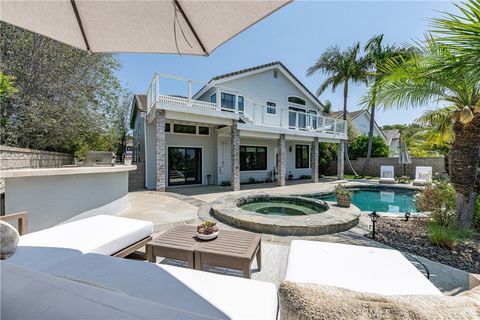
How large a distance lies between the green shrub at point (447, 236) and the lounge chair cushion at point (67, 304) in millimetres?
5295

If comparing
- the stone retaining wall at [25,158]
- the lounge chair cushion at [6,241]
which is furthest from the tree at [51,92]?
the lounge chair cushion at [6,241]

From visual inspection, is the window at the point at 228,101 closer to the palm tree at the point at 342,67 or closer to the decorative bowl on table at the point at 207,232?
the palm tree at the point at 342,67

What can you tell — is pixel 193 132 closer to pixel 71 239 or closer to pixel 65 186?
pixel 65 186

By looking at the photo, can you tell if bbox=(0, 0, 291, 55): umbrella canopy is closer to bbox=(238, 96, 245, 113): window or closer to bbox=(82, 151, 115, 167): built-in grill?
bbox=(82, 151, 115, 167): built-in grill

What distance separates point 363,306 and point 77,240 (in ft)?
11.2

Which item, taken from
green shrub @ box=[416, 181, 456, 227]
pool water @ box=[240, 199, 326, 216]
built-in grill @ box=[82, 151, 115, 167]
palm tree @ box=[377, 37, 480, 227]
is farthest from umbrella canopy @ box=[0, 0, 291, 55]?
pool water @ box=[240, 199, 326, 216]

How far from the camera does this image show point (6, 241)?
1528mm

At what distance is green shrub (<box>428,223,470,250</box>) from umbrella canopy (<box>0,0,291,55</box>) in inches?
209

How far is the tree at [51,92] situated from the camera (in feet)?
24.1

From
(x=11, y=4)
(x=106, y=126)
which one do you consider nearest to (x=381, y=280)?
(x=11, y=4)

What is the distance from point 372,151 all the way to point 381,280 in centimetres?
2116

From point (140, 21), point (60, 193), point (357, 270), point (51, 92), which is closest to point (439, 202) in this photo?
point (357, 270)

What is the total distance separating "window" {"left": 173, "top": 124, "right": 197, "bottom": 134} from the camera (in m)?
12.5

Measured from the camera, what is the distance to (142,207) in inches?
285
